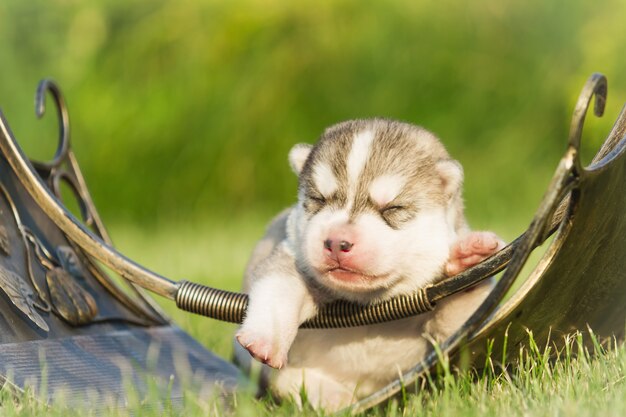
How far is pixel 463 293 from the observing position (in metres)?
3.18

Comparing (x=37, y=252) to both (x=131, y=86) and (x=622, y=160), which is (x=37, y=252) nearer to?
(x=622, y=160)

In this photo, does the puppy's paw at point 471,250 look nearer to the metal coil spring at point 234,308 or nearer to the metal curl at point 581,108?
the metal coil spring at point 234,308

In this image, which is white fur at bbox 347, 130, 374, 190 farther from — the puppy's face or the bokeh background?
the bokeh background

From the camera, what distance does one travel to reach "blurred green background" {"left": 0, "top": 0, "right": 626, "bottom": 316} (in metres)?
10.6

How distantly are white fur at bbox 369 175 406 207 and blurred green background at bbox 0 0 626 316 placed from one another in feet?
24.2

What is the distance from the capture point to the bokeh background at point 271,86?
1065 cm

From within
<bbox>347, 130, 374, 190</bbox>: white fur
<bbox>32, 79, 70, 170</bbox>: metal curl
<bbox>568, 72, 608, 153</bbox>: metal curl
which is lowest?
<bbox>568, 72, 608, 153</bbox>: metal curl

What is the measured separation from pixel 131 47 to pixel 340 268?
851cm

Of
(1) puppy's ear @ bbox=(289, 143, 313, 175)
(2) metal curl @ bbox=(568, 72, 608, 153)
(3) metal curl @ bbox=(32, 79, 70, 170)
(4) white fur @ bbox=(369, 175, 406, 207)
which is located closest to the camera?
(2) metal curl @ bbox=(568, 72, 608, 153)

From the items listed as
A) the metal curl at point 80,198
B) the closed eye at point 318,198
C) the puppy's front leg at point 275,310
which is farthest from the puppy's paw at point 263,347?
the metal curl at point 80,198

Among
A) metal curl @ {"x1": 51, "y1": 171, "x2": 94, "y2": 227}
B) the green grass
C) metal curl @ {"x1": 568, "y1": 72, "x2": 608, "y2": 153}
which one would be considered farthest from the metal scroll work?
metal curl @ {"x1": 568, "y1": 72, "x2": 608, "y2": 153}

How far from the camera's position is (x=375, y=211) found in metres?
3.08

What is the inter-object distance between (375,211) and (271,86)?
7.83 m

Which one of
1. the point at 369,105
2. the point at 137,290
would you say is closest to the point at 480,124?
the point at 369,105
